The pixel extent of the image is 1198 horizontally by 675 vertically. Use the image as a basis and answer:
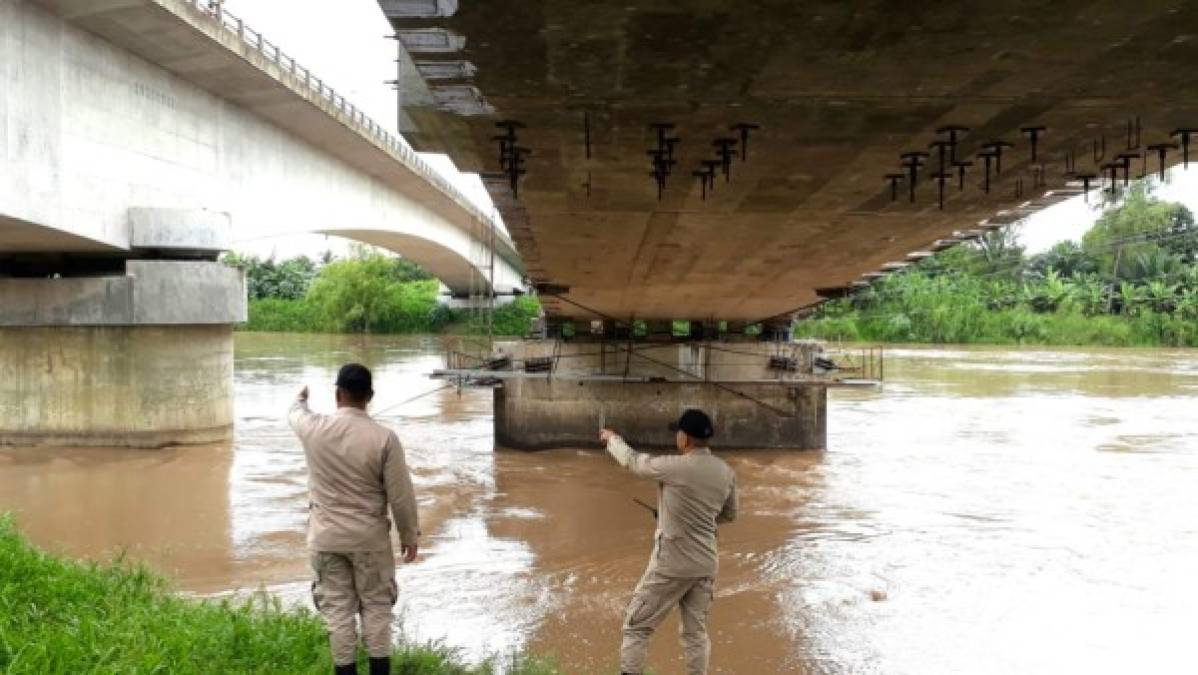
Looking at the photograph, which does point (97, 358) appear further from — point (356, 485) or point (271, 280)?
point (271, 280)

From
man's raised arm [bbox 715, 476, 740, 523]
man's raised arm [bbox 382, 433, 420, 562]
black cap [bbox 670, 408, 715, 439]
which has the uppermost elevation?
black cap [bbox 670, 408, 715, 439]

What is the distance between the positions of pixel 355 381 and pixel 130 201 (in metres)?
12.8

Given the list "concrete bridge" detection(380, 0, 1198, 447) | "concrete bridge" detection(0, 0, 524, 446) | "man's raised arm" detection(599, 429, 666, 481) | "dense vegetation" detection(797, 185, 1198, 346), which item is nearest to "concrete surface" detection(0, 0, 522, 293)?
"concrete bridge" detection(0, 0, 524, 446)

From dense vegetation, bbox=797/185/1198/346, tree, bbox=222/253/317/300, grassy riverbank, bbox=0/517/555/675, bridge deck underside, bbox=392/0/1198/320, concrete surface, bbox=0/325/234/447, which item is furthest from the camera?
tree, bbox=222/253/317/300

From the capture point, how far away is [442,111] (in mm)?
6395

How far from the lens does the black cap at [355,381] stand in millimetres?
4422

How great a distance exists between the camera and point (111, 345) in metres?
16.4

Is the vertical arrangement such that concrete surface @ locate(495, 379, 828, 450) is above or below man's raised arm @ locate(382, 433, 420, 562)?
below

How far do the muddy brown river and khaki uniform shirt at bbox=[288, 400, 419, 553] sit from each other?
2783 mm

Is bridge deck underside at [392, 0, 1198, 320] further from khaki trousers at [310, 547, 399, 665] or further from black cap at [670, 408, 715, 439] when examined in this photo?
khaki trousers at [310, 547, 399, 665]

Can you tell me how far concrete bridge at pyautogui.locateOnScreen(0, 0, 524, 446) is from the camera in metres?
13.3

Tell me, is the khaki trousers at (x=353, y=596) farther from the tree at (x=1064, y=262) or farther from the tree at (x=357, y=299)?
the tree at (x=1064, y=262)

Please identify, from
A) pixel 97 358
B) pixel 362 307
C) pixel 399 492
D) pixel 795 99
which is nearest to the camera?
pixel 399 492

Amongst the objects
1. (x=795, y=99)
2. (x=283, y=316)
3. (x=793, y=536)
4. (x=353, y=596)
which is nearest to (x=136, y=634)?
(x=353, y=596)
